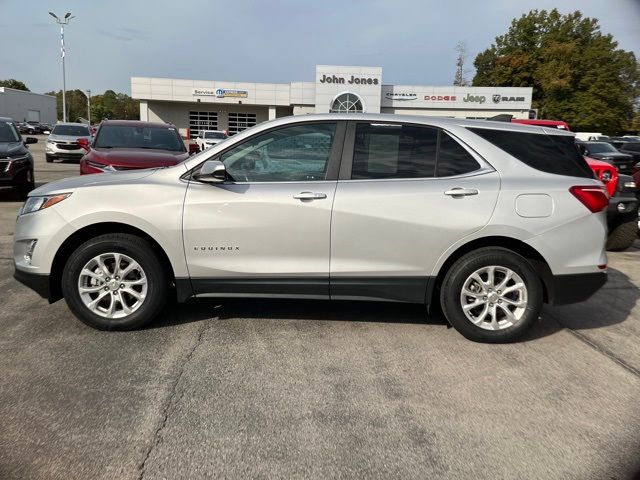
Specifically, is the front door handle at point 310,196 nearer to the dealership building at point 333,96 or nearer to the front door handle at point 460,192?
the front door handle at point 460,192

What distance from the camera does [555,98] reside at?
205ft

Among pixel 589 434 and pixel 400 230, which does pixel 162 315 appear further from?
pixel 589 434

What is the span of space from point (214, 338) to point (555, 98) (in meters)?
67.5

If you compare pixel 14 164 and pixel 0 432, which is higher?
pixel 14 164

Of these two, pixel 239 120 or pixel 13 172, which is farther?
pixel 239 120

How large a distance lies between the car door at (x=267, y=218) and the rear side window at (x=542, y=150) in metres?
1.31

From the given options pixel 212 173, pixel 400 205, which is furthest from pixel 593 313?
pixel 212 173

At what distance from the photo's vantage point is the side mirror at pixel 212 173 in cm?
395

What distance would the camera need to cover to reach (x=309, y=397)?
3322mm

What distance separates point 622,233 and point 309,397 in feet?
22.0

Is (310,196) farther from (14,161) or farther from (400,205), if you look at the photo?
(14,161)

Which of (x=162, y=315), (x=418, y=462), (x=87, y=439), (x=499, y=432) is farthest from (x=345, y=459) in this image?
(x=162, y=315)

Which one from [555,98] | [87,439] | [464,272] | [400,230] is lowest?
[87,439]

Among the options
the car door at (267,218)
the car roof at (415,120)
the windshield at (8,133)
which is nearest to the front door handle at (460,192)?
the car roof at (415,120)
